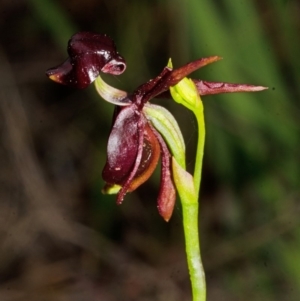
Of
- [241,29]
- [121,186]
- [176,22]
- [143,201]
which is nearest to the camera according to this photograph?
[121,186]

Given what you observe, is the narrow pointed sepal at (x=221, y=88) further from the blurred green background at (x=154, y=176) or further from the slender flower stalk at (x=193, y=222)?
the blurred green background at (x=154, y=176)

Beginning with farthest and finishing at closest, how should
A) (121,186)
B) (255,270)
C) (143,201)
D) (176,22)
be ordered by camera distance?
(143,201), (176,22), (255,270), (121,186)

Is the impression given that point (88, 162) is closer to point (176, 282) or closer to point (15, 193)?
point (15, 193)

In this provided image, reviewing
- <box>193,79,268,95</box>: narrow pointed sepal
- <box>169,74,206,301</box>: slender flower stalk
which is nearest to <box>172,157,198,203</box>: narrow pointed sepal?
<box>169,74,206,301</box>: slender flower stalk

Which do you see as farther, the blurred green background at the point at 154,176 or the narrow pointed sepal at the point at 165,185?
the blurred green background at the point at 154,176

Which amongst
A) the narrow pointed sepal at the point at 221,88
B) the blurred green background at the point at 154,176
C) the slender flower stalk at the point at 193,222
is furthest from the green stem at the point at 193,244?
the blurred green background at the point at 154,176

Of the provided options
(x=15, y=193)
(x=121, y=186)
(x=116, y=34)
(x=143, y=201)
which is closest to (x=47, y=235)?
(x=15, y=193)

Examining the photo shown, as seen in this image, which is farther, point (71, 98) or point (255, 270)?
point (71, 98)

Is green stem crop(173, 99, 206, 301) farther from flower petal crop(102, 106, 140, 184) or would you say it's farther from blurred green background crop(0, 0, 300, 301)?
blurred green background crop(0, 0, 300, 301)
